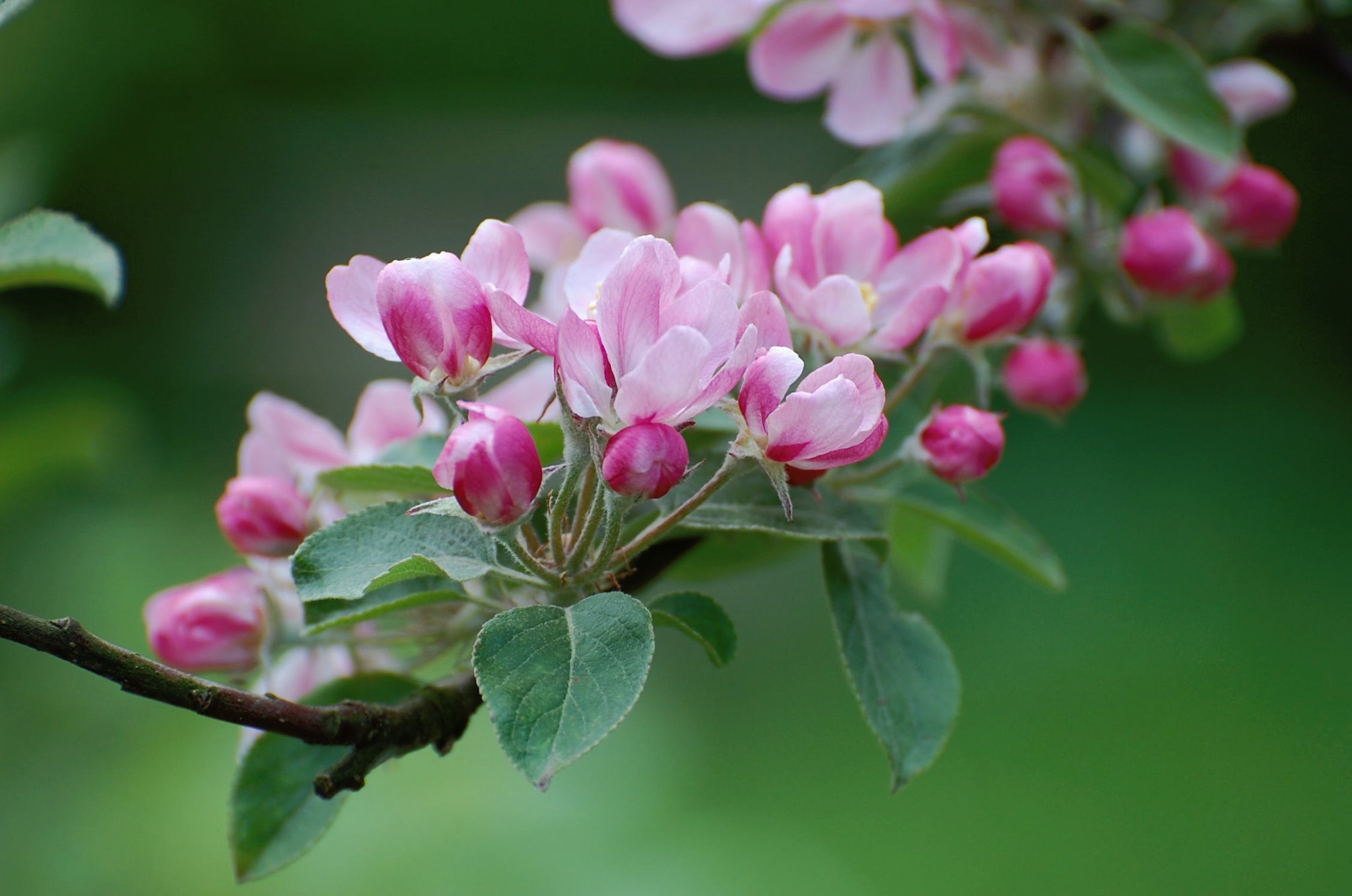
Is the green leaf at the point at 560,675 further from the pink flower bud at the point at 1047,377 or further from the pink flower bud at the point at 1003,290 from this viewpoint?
the pink flower bud at the point at 1047,377

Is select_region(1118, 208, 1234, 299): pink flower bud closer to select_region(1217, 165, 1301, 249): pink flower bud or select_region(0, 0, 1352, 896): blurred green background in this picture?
select_region(1217, 165, 1301, 249): pink flower bud

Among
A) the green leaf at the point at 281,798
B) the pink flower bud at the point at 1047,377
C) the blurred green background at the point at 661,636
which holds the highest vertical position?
the green leaf at the point at 281,798

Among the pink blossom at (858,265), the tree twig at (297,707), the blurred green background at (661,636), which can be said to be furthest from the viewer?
the blurred green background at (661,636)

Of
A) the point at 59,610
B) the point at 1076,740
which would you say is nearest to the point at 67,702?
the point at 59,610

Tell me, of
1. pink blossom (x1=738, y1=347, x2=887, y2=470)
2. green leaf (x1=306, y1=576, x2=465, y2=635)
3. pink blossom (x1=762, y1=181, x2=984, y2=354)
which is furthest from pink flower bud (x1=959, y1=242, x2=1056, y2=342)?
green leaf (x1=306, y1=576, x2=465, y2=635)

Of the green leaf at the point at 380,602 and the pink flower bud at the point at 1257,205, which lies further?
the pink flower bud at the point at 1257,205

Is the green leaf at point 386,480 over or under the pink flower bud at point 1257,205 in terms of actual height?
over

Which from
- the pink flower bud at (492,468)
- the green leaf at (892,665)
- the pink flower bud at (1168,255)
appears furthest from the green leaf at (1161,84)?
the pink flower bud at (492,468)

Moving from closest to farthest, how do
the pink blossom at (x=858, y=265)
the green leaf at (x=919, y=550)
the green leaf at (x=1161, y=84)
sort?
the pink blossom at (x=858, y=265), the green leaf at (x=1161, y=84), the green leaf at (x=919, y=550)
